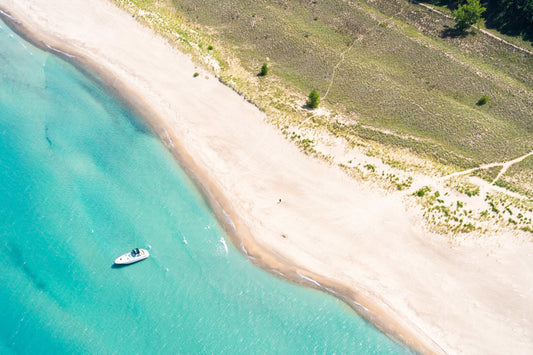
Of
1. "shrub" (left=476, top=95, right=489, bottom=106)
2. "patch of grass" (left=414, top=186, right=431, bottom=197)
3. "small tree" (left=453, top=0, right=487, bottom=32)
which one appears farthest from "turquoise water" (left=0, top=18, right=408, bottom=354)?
"small tree" (left=453, top=0, right=487, bottom=32)

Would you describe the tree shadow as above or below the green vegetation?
below

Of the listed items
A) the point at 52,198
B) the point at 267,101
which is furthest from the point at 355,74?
the point at 52,198

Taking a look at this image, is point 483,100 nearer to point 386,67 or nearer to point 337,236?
point 386,67

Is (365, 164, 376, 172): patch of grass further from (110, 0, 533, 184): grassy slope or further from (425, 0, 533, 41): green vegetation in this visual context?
(425, 0, 533, 41): green vegetation

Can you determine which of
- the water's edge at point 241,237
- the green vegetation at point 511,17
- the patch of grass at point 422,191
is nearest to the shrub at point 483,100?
the green vegetation at point 511,17

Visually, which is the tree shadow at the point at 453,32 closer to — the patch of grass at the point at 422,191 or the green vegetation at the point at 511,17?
the green vegetation at the point at 511,17

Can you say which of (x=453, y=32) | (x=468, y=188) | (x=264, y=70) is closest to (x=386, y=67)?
(x=453, y=32)
